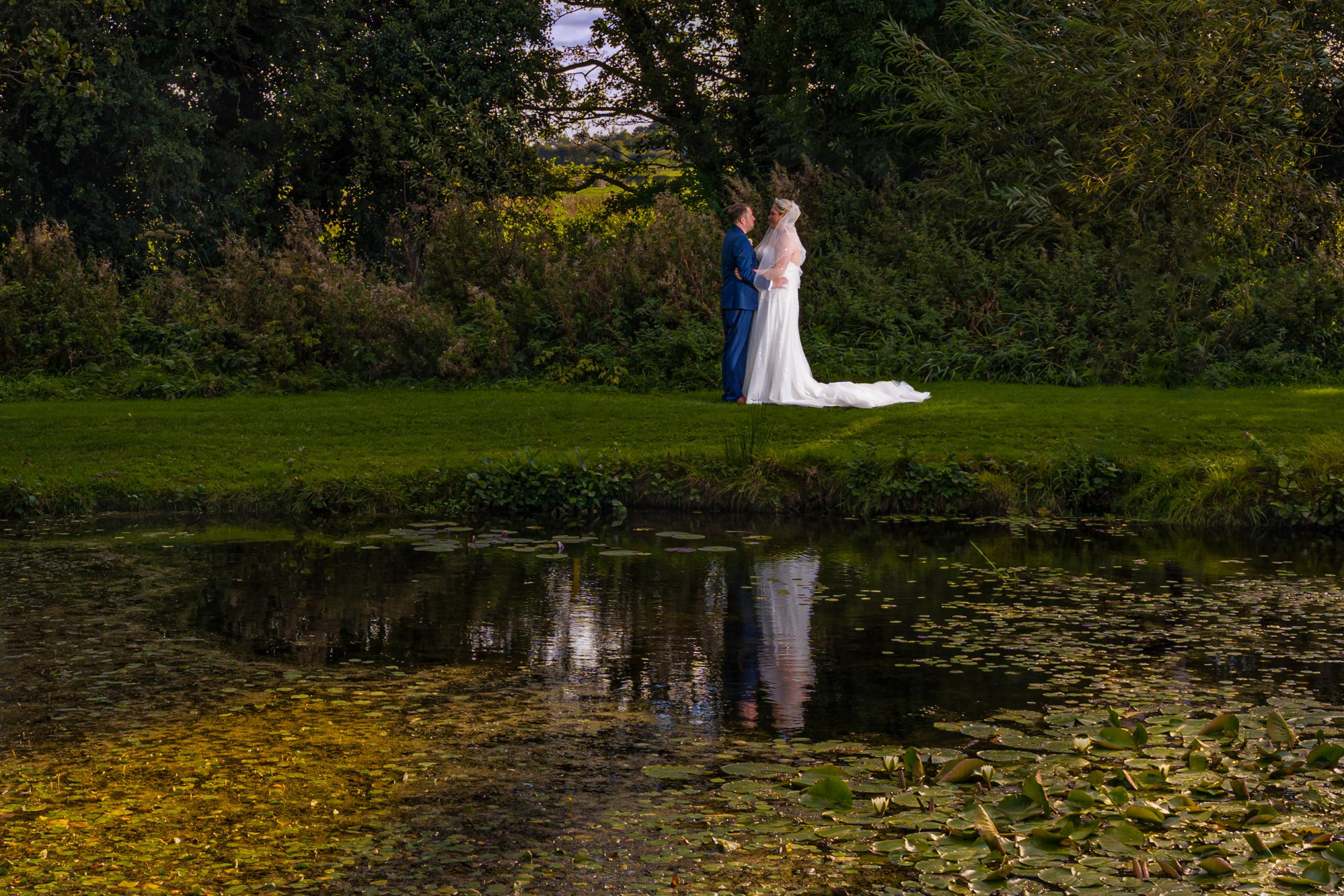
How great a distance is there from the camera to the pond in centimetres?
448

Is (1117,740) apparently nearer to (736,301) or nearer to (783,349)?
(783,349)

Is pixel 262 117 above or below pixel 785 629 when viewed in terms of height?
above

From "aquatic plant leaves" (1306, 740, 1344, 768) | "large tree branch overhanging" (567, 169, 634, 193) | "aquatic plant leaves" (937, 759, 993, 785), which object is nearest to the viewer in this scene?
"aquatic plant leaves" (937, 759, 993, 785)

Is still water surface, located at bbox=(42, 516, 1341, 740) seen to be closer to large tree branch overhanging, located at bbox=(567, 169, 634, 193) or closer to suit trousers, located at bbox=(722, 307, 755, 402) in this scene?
suit trousers, located at bbox=(722, 307, 755, 402)

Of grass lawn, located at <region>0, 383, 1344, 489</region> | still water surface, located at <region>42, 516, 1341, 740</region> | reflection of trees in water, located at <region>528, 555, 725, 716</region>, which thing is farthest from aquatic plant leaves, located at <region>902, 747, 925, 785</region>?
grass lawn, located at <region>0, 383, 1344, 489</region>

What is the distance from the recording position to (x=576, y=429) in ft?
45.9

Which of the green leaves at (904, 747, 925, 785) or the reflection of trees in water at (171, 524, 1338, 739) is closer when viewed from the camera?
the green leaves at (904, 747, 925, 785)

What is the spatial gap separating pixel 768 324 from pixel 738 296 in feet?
1.56

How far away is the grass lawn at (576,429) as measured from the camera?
40.7 feet

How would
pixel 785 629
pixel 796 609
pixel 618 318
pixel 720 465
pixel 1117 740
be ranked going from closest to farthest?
1. pixel 1117 740
2. pixel 785 629
3. pixel 796 609
4. pixel 720 465
5. pixel 618 318

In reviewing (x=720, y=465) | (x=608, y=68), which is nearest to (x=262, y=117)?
(x=608, y=68)

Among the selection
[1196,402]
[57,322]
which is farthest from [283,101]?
[1196,402]

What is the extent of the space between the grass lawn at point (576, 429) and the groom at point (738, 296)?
376 mm

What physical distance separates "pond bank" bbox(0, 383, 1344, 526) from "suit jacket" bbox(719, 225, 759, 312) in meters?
2.24
